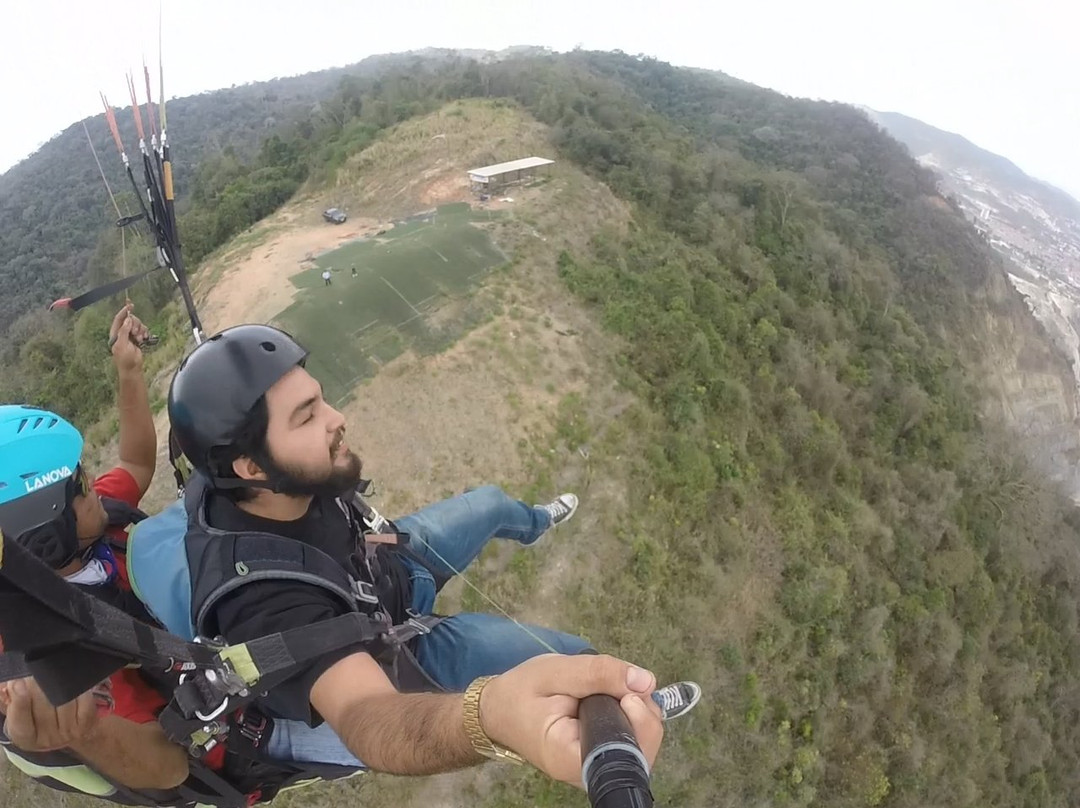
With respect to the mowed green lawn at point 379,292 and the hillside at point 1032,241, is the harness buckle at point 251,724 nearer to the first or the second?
the mowed green lawn at point 379,292

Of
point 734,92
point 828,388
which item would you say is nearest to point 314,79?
point 734,92

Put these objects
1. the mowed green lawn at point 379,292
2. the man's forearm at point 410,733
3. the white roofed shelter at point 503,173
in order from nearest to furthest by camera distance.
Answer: the man's forearm at point 410,733 → the mowed green lawn at point 379,292 → the white roofed shelter at point 503,173

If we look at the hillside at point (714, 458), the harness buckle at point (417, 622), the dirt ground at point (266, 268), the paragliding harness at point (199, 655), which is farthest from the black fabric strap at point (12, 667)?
the dirt ground at point (266, 268)

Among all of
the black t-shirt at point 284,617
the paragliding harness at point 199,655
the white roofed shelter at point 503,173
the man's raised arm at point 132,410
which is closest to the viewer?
the paragliding harness at point 199,655

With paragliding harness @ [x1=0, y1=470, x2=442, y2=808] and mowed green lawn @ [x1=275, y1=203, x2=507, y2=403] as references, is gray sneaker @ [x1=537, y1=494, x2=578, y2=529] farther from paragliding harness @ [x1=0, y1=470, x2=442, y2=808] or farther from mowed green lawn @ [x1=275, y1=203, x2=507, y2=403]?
mowed green lawn @ [x1=275, y1=203, x2=507, y2=403]

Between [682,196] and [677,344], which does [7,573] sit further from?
[682,196]

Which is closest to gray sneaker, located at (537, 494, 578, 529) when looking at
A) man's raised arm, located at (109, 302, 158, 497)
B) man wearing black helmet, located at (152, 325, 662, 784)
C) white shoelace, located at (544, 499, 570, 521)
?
white shoelace, located at (544, 499, 570, 521)

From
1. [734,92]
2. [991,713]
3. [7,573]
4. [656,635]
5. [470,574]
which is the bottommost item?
[991,713]
